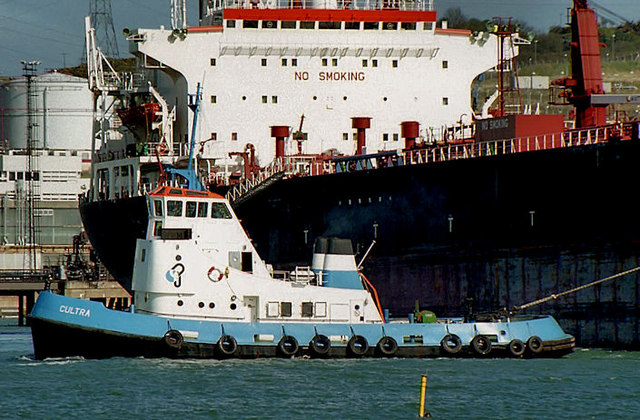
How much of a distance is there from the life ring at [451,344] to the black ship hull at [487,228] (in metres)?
1.30

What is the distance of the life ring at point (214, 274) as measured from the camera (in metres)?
32.6

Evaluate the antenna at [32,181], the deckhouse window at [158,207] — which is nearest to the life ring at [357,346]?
the deckhouse window at [158,207]

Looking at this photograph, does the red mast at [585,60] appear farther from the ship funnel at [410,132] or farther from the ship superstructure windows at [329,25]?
the ship superstructure windows at [329,25]

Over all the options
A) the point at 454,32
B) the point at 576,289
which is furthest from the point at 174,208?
the point at 454,32

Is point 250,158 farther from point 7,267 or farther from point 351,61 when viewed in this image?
point 7,267

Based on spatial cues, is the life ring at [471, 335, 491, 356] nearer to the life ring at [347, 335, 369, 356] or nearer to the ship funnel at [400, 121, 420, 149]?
the life ring at [347, 335, 369, 356]

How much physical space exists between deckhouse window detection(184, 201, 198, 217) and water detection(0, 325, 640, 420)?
13.1ft

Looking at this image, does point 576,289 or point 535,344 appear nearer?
point 535,344

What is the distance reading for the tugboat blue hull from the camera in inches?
1244

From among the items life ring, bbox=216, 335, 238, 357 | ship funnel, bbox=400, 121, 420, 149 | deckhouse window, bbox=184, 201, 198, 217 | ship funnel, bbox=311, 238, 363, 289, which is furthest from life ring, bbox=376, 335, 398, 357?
ship funnel, bbox=400, 121, 420, 149

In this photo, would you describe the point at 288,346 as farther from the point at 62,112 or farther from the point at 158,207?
the point at 62,112

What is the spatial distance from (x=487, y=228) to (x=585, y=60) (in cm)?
825

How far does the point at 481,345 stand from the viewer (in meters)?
33.1

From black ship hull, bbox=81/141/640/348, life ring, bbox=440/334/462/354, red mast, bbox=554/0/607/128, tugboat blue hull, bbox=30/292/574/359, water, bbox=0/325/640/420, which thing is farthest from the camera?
red mast, bbox=554/0/607/128
